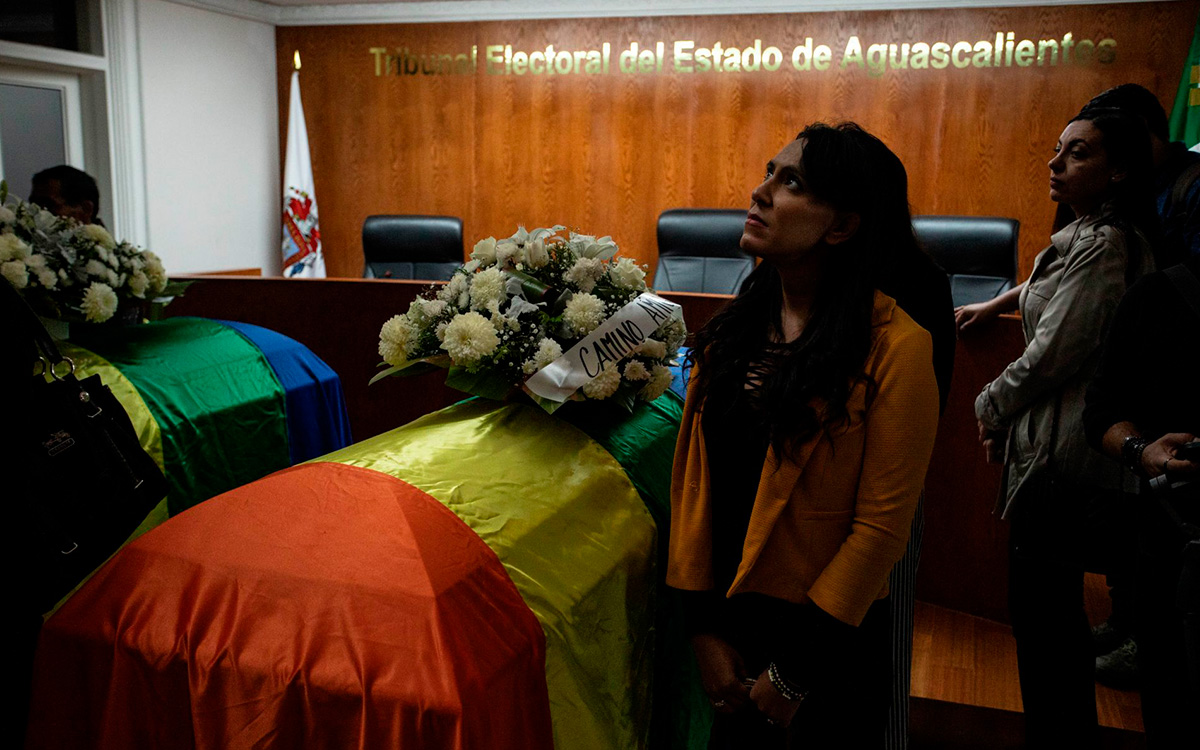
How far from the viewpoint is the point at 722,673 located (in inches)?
51.8

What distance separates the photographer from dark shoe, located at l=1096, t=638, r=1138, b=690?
7.79 feet

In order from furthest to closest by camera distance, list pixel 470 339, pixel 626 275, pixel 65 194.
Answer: pixel 65 194, pixel 626 275, pixel 470 339

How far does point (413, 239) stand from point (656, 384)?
3.66 metres

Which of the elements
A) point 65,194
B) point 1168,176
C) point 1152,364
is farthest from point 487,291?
point 65,194

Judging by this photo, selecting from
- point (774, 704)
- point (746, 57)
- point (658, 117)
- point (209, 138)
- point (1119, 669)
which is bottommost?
point (1119, 669)

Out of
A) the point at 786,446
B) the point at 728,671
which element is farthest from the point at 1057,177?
the point at 728,671

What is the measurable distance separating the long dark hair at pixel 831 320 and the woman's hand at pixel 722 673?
0.33 m

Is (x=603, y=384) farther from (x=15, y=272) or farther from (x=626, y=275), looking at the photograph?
(x=15, y=272)

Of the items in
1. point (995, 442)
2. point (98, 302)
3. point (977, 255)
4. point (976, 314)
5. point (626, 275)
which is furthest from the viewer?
point (977, 255)

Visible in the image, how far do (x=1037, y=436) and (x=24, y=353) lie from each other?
175 cm

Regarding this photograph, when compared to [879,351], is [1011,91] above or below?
above

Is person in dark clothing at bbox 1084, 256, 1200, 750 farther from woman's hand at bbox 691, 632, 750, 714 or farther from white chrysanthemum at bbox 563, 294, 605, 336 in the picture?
white chrysanthemum at bbox 563, 294, 605, 336

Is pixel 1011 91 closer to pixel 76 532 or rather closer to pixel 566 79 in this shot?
pixel 566 79

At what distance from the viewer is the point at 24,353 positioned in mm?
1232
